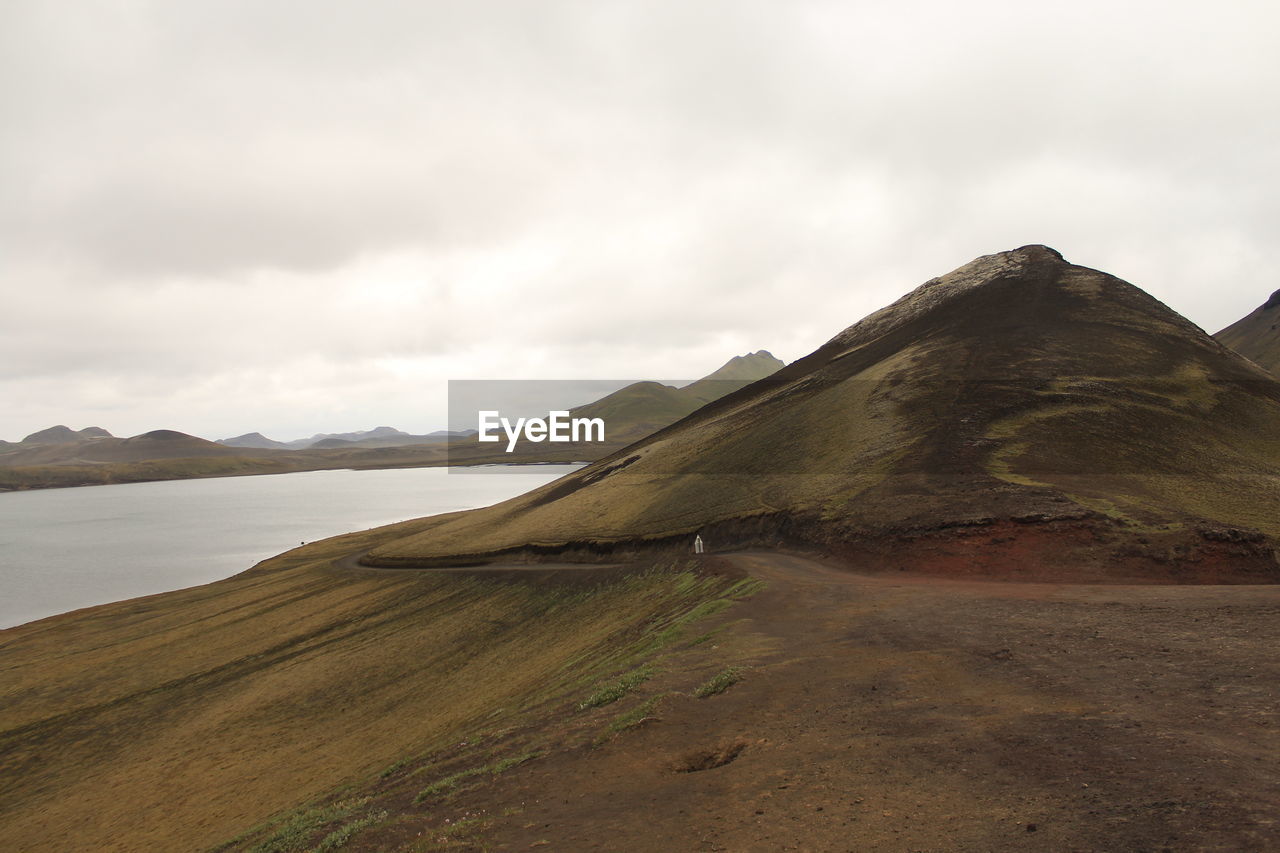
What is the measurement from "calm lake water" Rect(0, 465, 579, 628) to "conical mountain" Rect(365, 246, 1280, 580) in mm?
30677

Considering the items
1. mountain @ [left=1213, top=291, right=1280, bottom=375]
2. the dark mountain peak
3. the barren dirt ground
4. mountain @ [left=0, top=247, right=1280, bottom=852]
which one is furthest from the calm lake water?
mountain @ [left=1213, top=291, right=1280, bottom=375]

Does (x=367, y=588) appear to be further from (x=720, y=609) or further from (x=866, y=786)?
(x=866, y=786)

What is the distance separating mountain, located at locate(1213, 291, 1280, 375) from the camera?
14462 centimetres

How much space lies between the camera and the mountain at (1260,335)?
474ft

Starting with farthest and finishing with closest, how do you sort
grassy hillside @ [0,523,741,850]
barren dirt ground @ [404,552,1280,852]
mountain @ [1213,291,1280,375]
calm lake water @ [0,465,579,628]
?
mountain @ [1213,291,1280,375] < calm lake water @ [0,465,579,628] < grassy hillside @ [0,523,741,850] < barren dirt ground @ [404,552,1280,852]

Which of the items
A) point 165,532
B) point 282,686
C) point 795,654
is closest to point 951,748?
point 795,654

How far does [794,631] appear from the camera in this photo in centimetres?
2086

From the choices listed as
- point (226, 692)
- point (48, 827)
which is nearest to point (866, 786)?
point (48, 827)

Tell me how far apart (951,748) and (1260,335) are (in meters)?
211

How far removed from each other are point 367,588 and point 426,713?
2698cm

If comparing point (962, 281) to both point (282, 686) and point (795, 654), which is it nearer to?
point (795, 654)

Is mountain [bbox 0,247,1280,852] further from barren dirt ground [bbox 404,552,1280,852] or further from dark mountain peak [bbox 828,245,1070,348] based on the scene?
dark mountain peak [bbox 828,245,1070,348]

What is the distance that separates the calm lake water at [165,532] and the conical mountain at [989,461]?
30677mm

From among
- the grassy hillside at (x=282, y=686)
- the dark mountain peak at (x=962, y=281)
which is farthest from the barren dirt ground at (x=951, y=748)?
the dark mountain peak at (x=962, y=281)
